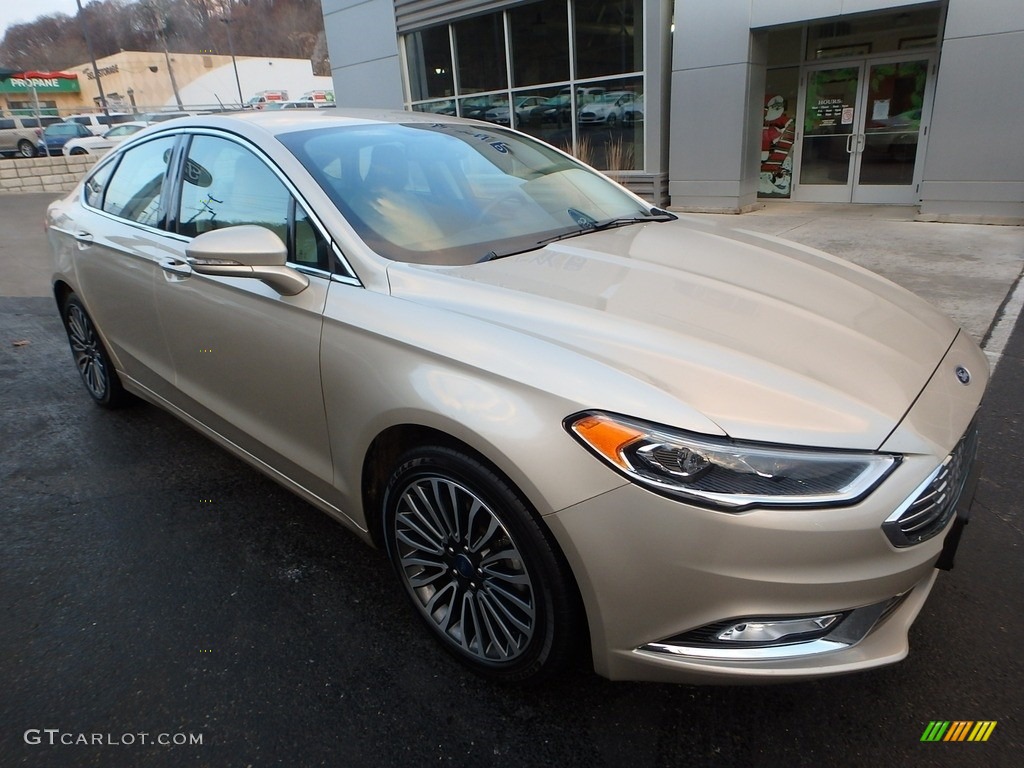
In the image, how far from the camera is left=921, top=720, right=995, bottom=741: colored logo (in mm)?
1863

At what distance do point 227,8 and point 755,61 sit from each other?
9849 cm

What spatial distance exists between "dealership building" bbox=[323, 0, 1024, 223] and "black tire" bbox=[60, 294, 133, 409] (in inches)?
370

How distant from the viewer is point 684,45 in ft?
35.1

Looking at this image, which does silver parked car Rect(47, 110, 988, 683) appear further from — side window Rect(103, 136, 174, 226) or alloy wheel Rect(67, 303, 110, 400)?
alloy wheel Rect(67, 303, 110, 400)

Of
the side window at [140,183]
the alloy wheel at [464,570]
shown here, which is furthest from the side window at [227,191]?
the alloy wheel at [464,570]

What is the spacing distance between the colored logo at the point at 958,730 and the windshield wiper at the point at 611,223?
189cm

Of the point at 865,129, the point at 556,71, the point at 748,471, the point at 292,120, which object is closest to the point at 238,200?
Answer: the point at 292,120

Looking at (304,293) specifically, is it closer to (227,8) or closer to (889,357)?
(889,357)

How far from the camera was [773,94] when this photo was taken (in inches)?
468

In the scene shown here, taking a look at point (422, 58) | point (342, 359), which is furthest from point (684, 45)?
point (342, 359)

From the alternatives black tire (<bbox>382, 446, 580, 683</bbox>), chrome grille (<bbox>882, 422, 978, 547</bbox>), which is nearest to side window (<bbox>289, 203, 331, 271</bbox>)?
black tire (<bbox>382, 446, 580, 683</bbox>)

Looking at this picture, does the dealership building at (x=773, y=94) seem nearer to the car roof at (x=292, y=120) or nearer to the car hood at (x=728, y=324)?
the car hood at (x=728, y=324)

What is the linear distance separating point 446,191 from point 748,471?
66.4 inches

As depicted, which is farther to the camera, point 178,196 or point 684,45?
point 684,45
